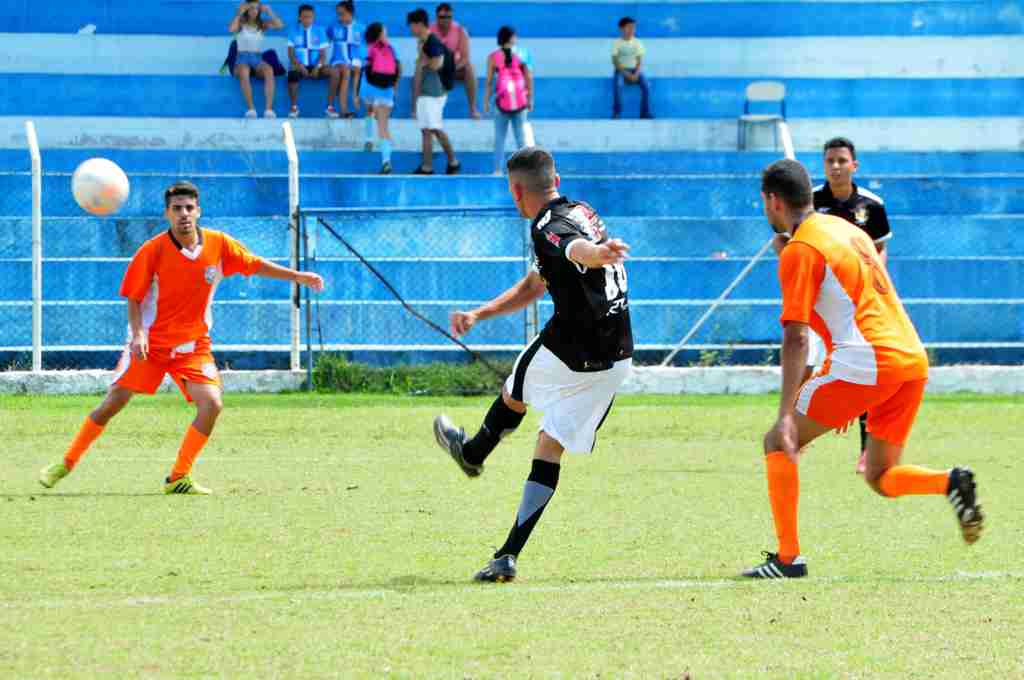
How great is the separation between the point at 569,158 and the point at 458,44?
220cm

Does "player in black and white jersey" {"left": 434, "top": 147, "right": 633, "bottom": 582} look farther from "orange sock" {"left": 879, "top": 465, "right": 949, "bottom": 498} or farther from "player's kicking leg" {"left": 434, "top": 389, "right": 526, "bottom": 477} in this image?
"orange sock" {"left": 879, "top": 465, "right": 949, "bottom": 498}

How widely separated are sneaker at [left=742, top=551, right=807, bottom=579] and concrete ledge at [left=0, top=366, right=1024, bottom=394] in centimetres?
1019

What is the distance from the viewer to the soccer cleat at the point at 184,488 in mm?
9703

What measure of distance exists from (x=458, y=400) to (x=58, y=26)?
11566mm

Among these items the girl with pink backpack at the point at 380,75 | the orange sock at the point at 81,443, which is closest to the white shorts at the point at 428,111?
the girl with pink backpack at the point at 380,75

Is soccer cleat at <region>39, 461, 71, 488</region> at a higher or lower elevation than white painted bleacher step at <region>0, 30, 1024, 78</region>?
lower

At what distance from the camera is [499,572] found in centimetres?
670

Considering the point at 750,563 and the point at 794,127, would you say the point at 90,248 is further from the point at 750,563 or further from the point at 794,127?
the point at 750,563

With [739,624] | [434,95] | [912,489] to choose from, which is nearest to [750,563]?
[912,489]

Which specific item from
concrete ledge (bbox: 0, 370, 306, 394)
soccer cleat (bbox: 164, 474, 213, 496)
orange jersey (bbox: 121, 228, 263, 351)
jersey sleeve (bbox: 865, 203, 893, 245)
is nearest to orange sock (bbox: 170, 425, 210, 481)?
soccer cleat (bbox: 164, 474, 213, 496)

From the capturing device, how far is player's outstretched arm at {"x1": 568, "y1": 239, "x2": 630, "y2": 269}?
632cm

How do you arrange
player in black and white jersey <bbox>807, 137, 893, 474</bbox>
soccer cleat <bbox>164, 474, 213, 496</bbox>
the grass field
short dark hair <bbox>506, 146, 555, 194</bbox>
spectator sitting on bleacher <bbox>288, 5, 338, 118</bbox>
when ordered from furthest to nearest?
1. spectator sitting on bleacher <bbox>288, 5, 338, 118</bbox>
2. player in black and white jersey <bbox>807, 137, 893, 474</bbox>
3. soccer cleat <bbox>164, 474, 213, 496</bbox>
4. short dark hair <bbox>506, 146, 555, 194</bbox>
5. the grass field

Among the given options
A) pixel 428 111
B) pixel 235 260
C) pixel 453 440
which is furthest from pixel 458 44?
pixel 453 440

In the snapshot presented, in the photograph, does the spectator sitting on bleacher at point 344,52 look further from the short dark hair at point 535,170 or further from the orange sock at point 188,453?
the short dark hair at point 535,170
